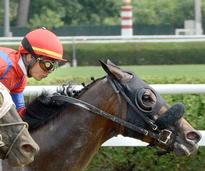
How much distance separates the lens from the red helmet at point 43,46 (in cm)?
429

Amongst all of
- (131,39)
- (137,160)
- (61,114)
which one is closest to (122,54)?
(131,39)

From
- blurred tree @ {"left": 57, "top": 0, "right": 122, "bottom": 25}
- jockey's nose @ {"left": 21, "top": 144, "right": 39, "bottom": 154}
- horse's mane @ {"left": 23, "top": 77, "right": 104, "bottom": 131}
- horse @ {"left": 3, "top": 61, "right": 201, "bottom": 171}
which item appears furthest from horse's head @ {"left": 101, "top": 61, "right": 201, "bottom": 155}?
blurred tree @ {"left": 57, "top": 0, "right": 122, "bottom": 25}

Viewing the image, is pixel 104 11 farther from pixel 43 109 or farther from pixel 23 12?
pixel 43 109

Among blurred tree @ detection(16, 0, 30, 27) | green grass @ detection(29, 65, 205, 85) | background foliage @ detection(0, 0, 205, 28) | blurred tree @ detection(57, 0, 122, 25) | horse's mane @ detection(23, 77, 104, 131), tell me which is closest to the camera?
horse's mane @ detection(23, 77, 104, 131)

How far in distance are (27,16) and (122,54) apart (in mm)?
14935

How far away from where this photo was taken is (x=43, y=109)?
4434 mm

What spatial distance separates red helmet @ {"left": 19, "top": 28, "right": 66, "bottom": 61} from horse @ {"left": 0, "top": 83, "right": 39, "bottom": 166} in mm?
1173

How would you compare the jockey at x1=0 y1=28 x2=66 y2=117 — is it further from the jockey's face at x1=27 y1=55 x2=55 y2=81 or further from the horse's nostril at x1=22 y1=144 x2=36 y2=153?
the horse's nostril at x1=22 y1=144 x2=36 y2=153

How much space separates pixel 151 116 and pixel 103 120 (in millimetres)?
260

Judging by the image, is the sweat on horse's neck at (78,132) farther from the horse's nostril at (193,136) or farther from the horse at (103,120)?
the horse's nostril at (193,136)

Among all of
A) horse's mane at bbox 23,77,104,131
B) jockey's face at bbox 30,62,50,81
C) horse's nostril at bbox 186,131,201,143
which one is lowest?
horse's nostril at bbox 186,131,201,143

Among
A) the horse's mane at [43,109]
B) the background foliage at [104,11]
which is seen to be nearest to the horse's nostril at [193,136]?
the horse's mane at [43,109]

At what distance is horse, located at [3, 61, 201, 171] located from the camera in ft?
14.2

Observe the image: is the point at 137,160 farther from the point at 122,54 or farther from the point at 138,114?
the point at 122,54
